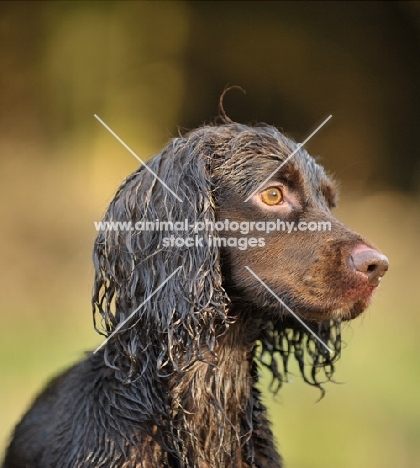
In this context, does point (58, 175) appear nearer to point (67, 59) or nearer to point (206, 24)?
point (67, 59)

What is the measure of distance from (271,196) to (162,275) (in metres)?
0.53

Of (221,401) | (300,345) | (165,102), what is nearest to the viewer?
(221,401)

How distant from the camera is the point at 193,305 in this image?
2.66m

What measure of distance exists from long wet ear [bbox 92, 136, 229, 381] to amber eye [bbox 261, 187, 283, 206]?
0.68ft

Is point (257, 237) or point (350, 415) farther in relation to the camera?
point (350, 415)

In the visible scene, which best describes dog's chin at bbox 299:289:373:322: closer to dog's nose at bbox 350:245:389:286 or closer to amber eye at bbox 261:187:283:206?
dog's nose at bbox 350:245:389:286

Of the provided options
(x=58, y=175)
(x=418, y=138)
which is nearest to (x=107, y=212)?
(x=58, y=175)

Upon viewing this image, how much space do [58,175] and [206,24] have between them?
2.59 m

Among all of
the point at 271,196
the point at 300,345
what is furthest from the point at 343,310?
the point at 300,345

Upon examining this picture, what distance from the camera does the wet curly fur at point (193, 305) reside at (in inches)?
105

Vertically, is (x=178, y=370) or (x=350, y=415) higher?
(x=178, y=370)

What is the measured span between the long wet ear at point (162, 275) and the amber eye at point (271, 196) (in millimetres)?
207

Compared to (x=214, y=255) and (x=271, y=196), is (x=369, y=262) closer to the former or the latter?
(x=271, y=196)

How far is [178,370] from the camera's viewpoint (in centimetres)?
264
